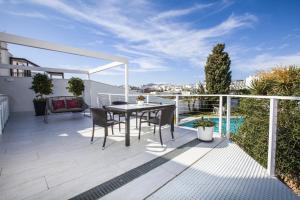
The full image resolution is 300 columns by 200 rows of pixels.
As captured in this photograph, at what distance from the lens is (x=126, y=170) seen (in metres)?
2.12

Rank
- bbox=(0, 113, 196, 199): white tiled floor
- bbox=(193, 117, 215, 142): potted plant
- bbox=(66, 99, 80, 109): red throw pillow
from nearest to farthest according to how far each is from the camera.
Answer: bbox=(0, 113, 196, 199): white tiled floor < bbox=(193, 117, 215, 142): potted plant < bbox=(66, 99, 80, 109): red throw pillow

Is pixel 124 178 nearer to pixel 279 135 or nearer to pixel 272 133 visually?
pixel 272 133

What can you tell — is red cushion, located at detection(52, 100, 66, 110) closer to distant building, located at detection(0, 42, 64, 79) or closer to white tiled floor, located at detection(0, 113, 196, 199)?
white tiled floor, located at detection(0, 113, 196, 199)

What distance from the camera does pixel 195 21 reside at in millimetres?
8195

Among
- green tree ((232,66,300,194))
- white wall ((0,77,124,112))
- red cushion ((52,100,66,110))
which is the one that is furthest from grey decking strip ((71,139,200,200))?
white wall ((0,77,124,112))

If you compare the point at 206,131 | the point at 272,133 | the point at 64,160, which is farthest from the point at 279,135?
the point at 64,160

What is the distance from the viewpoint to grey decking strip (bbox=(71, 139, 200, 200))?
164cm

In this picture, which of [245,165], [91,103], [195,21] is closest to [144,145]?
[245,165]

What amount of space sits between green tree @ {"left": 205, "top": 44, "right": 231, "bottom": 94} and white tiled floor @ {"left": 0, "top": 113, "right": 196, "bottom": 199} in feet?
32.1

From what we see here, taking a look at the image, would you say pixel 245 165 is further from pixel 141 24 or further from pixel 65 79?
pixel 65 79

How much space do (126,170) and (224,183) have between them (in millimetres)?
1221

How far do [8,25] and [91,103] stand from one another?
633 cm

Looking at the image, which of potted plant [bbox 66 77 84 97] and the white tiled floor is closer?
the white tiled floor

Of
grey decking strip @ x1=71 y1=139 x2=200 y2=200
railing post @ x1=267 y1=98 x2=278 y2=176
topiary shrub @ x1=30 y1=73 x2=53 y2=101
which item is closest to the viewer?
grey decking strip @ x1=71 y1=139 x2=200 y2=200
